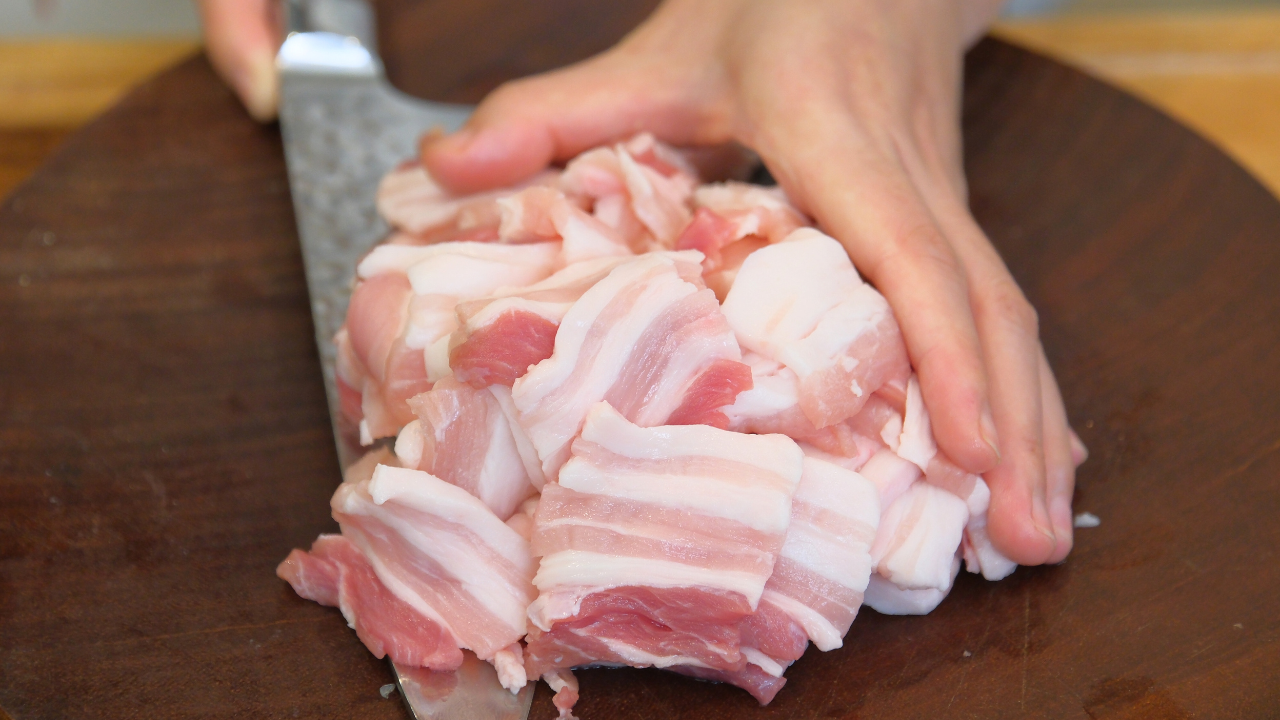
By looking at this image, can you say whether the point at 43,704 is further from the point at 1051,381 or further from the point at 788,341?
the point at 1051,381

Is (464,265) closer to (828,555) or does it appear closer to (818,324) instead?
(818,324)

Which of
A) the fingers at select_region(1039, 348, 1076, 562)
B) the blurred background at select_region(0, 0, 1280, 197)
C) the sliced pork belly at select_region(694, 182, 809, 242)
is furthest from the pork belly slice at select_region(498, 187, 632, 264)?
the blurred background at select_region(0, 0, 1280, 197)

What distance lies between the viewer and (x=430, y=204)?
1.52 metres

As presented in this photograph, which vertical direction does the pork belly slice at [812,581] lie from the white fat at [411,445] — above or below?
below

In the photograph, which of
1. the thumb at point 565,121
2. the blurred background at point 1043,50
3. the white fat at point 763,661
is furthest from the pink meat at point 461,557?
the blurred background at point 1043,50

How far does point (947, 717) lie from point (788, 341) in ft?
1.38

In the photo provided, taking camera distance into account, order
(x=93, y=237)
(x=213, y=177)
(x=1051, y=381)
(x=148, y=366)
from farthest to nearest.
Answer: (x=213, y=177) → (x=93, y=237) → (x=148, y=366) → (x=1051, y=381)

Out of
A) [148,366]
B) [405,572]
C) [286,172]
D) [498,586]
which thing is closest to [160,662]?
[405,572]

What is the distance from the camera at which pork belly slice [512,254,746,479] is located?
40.8 inches

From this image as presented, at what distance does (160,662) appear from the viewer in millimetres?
1114

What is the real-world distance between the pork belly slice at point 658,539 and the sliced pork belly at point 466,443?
0.10 m

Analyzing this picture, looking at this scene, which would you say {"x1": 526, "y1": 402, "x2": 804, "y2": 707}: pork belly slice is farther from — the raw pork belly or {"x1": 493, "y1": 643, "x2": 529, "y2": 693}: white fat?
the raw pork belly

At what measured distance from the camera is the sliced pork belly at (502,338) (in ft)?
3.43

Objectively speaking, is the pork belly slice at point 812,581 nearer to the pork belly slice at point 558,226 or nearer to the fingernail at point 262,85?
the pork belly slice at point 558,226
